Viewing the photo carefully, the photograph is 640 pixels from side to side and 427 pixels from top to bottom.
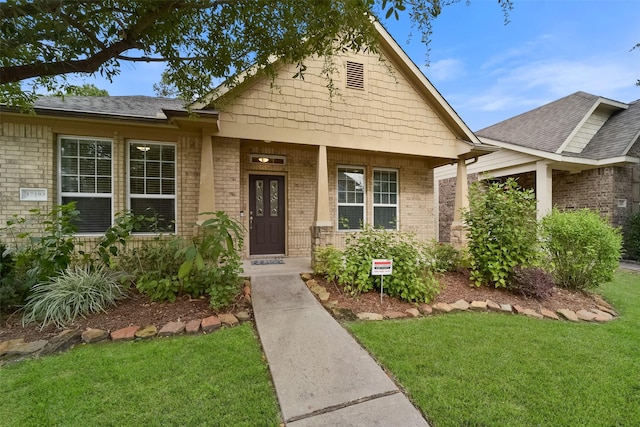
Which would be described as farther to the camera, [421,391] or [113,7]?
[113,7]

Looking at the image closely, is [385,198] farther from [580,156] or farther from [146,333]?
[580,156]

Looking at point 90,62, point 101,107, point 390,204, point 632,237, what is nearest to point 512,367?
point 90,62

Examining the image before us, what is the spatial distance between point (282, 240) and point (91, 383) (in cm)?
546

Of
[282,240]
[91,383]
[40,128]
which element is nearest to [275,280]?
[282,240]

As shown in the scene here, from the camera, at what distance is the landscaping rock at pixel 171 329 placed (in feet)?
12.6

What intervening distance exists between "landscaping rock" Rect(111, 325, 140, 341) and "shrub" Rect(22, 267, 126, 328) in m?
0.82

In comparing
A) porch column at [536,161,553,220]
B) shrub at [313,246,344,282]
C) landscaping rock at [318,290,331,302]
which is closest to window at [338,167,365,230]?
shrub at [313,246,344,282]

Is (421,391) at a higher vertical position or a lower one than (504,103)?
lower

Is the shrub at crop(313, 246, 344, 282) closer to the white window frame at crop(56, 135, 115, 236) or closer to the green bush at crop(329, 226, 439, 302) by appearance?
the green bush at crop(329, 226, 439, 302)

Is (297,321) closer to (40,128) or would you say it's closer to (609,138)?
(40,128)

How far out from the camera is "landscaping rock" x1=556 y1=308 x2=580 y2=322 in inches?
187

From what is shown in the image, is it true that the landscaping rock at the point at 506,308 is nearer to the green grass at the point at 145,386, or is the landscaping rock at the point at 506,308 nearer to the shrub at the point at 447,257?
the shrub at the point at 447,257

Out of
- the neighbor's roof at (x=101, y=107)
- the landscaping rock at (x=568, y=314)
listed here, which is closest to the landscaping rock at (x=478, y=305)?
the landscaping rock at (x=568, y=314)

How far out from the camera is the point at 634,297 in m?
6.02
